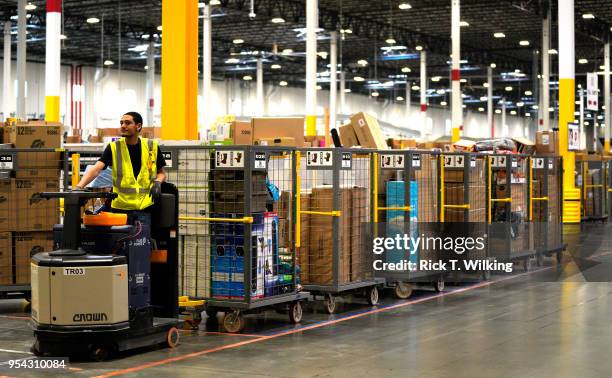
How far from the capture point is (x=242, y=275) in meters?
8.52

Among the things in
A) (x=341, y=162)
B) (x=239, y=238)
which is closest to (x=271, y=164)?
(x=341, y=162)

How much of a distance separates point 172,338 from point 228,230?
51.0 inches

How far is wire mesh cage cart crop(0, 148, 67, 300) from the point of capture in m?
9.88

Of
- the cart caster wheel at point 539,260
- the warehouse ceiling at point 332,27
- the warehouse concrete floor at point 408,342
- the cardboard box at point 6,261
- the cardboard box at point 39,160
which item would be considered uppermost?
the warehouse ceiling at point 332,27

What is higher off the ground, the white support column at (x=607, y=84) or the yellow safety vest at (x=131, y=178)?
the white support column at (x=607, y=84)

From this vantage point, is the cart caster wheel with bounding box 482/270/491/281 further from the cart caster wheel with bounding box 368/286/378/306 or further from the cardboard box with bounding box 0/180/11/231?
the cardboard box with bounding box 0/180/11/231

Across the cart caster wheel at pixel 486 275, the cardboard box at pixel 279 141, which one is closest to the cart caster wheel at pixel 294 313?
the cardboard box at pixel 279 141

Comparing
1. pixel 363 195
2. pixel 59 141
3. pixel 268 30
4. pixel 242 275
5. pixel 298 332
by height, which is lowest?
pixel 298 332

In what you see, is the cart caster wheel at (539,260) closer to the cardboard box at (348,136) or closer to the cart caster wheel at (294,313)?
the cardboard box at (348,136)

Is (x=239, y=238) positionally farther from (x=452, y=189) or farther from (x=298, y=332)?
(x=452, y=189)

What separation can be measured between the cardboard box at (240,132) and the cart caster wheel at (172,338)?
15.2ft

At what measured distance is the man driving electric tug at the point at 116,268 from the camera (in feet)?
22.3

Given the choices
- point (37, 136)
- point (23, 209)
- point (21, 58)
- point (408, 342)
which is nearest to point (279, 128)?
point (37, 136)

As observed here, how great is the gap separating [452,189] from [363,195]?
2.40m
